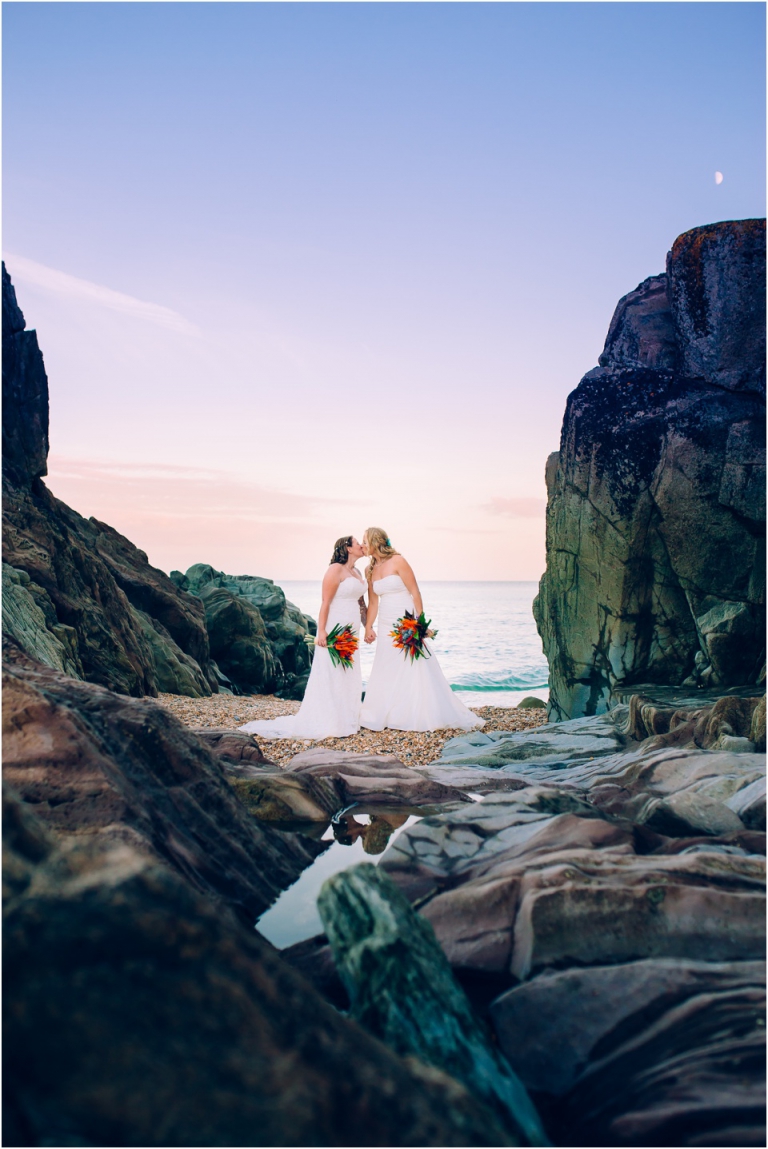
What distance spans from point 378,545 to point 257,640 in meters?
7.76

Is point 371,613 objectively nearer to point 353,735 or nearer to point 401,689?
point 401,689

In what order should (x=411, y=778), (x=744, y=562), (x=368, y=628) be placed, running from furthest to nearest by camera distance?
(x=368, y=628) → (x=744, y=562) → (x=411, y=778)

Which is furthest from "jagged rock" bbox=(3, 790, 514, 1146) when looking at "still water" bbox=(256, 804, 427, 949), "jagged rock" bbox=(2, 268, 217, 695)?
"jagged rock" bbox=(2, 268, 217, 695)

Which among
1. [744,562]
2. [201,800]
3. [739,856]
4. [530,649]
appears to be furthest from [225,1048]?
[530,649]

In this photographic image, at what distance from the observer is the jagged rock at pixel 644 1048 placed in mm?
1962

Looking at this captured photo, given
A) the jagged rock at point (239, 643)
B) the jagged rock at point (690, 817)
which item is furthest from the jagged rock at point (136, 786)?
the jagged rock at point (239, 643)

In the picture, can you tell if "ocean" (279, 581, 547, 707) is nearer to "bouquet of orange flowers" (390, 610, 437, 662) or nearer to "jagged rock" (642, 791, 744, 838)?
"bouquet of orange flowers" (390, 610, 437, 662)

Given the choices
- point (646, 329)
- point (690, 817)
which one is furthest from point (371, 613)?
point (690, 817)

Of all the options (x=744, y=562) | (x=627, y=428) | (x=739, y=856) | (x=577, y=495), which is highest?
(x=627, y=428)

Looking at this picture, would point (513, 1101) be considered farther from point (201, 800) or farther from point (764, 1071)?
point (201, 800)

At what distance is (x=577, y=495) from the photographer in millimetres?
9414

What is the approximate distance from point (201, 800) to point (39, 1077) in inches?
83.6

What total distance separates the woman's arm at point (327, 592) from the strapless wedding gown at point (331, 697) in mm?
71

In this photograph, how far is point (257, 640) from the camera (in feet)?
55.1
